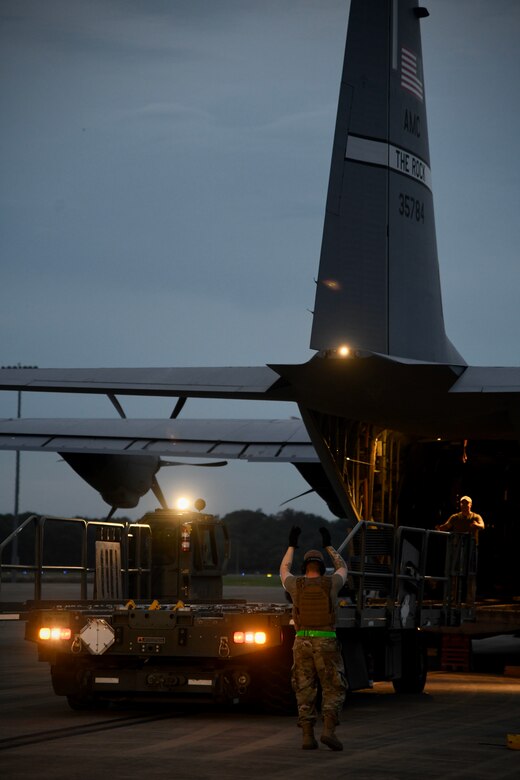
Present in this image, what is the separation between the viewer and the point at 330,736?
28.7ft

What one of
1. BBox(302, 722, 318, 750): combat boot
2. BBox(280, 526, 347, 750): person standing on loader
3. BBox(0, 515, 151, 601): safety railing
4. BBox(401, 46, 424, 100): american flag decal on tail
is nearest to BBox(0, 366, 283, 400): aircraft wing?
BBox(0, 515, 151, 601): safety railing

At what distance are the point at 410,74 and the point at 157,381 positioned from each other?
471 cm

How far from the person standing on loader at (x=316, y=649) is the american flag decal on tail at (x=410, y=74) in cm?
664

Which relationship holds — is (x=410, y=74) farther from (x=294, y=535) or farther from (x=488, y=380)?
(x=294, y=535)

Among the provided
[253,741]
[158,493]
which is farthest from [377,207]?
[158,493]

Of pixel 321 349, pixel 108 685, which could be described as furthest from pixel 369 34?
pixel 108 685

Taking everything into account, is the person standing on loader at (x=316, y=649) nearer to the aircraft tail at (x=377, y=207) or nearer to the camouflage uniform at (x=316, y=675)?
the camouflage uniform at (x=316, y=675)

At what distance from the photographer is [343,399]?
535 inches

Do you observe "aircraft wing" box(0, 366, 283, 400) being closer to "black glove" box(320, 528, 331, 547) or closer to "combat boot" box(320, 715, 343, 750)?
"black glove" box(320, 528, 331, 547)

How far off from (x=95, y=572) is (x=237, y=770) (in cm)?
570

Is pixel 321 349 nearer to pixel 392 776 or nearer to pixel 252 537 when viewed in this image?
pixel 392 776

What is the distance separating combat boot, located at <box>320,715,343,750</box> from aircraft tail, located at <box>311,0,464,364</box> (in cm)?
464

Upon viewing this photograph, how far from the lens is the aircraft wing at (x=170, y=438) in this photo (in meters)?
19.3

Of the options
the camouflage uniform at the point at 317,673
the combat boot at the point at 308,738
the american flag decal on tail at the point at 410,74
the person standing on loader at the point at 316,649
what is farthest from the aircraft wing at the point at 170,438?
the combat boot at the point at 308,738
